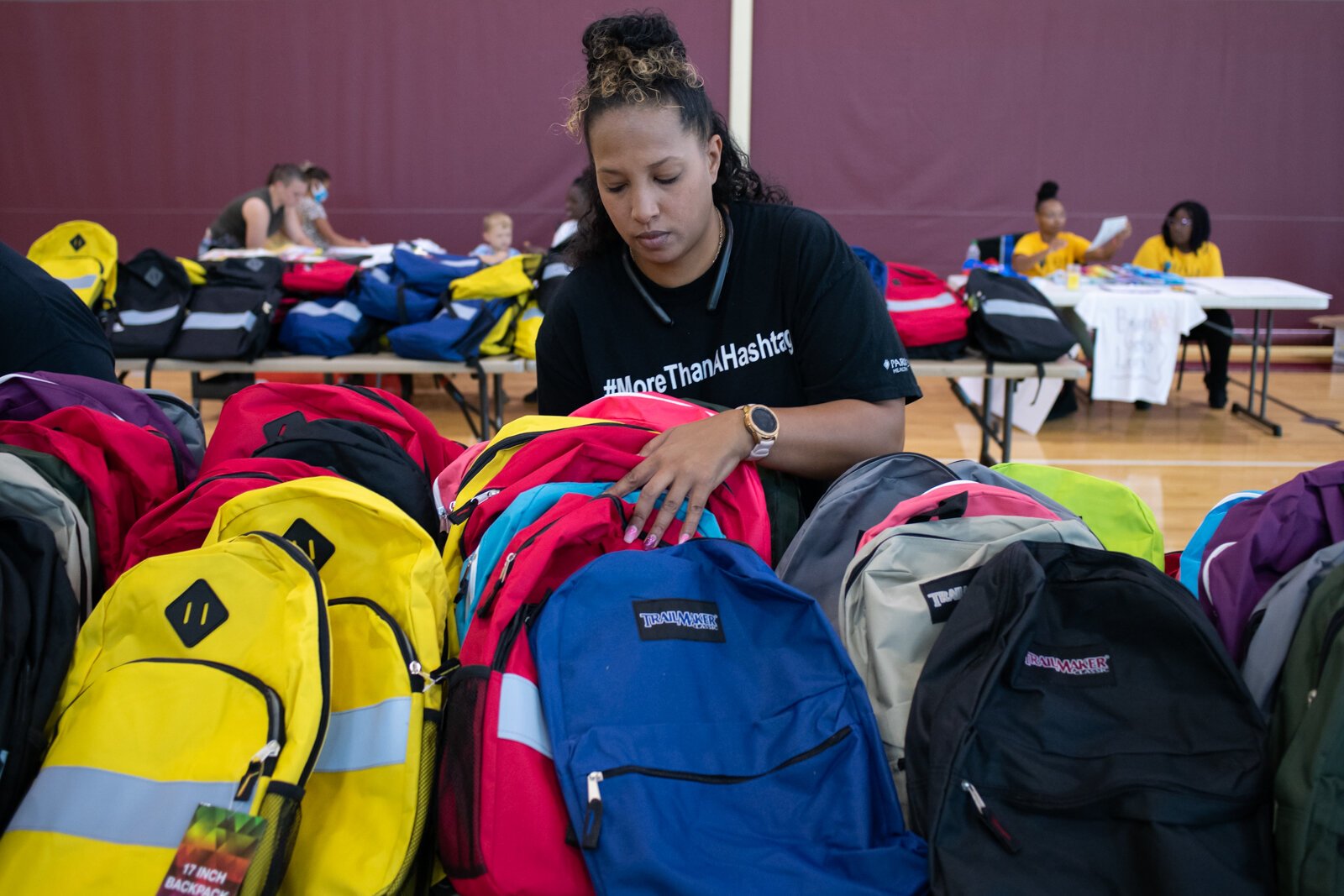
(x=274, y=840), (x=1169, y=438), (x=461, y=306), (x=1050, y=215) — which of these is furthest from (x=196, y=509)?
(x=1050, y=215)

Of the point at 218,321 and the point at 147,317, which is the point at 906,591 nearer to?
the point at 218,321

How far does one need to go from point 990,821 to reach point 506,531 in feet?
2.02

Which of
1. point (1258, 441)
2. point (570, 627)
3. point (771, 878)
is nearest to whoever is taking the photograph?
point (771, 878)

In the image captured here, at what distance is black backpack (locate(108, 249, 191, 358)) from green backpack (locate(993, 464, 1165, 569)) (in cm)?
368

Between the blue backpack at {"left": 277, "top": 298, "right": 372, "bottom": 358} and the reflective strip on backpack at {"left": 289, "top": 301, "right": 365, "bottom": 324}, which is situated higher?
the reflective strip on backpack at {"left": 289, "top": 301, "right": 365, "bottom": 324}

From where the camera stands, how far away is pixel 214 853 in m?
0.92

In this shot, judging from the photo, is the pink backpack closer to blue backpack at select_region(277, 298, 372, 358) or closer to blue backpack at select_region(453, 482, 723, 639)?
blue backpack at select_region(453, 482, 723, 639)

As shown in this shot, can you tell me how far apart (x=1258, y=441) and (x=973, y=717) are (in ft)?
16.5

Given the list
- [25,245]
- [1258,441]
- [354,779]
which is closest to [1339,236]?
[1258,441]

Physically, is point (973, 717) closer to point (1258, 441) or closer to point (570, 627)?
point (570, 627)

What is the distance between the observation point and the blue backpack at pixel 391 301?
4535mm

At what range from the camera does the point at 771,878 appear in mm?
957

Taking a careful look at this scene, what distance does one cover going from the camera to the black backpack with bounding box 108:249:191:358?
13.6 feet

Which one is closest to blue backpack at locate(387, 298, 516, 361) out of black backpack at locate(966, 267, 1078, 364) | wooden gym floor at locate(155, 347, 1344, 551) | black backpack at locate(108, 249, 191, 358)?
black backpack at locate(108, 249, 191, 358)
